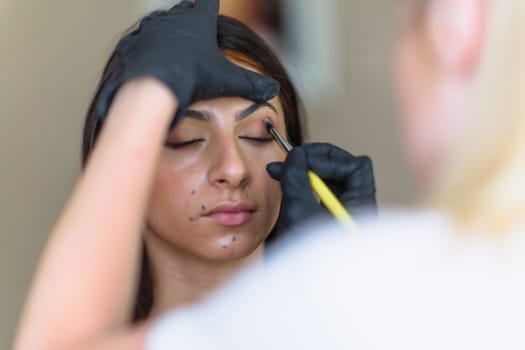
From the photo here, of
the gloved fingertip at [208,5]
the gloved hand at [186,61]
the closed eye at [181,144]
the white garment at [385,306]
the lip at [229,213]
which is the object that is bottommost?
the lip at [229,213]

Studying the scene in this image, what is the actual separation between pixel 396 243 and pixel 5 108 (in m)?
0.65

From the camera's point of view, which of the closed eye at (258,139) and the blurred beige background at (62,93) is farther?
the blurred beige background at (62,93)

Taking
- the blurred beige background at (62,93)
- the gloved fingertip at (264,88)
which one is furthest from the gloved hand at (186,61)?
the blurred beige background at (62,93)

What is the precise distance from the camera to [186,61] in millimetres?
707

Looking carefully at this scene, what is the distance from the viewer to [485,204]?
0.60 meters

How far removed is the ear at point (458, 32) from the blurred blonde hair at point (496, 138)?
0.04ft

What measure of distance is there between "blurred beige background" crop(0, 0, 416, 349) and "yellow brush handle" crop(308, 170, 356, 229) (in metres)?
0.20

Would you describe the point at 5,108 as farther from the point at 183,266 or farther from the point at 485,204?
the point at 485,204

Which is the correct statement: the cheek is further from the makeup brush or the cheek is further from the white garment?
the white garment

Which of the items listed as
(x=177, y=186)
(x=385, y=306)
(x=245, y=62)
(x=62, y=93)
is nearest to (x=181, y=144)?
(x=177, y=186)

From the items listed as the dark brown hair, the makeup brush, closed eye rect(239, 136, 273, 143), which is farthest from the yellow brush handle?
the dark brown hair

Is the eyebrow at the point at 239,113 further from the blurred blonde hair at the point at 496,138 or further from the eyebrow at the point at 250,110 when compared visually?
the blurred blonde hair at the point at 496,138

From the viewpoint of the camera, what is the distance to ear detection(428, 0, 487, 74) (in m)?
0.65

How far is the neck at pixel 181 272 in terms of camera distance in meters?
0.90
